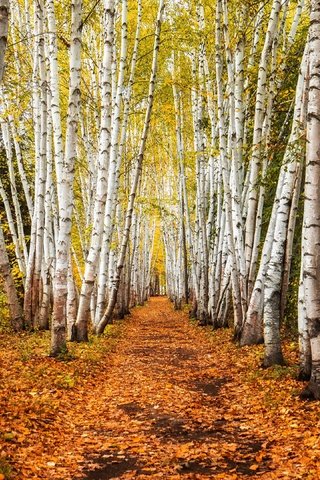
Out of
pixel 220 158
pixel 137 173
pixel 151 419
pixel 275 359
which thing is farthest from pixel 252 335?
pixel 137 173

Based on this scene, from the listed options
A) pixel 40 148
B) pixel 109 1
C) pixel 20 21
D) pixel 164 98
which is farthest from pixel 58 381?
pixel 164 98

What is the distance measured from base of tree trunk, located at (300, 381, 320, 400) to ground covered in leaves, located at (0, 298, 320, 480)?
0.52ft

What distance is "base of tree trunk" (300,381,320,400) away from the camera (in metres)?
6.24

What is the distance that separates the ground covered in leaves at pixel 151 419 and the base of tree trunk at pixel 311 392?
0.16 metres

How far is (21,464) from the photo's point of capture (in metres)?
4.61

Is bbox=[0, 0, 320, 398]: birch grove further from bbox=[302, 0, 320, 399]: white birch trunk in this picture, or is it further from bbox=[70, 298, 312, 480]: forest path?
bbox=[70, 298, 312, 480]: forest path

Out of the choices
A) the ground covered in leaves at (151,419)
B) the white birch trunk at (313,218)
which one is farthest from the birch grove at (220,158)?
the ground covered in leaves at (151,419)

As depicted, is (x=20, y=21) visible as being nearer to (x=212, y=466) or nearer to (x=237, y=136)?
(x=237, y=136)

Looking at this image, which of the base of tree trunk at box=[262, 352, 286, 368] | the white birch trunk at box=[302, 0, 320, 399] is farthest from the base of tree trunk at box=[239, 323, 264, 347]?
the white birch trunk at box=[302, 0, 320, 399]

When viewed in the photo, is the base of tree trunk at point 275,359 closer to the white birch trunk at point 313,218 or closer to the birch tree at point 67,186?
the white birch trunk at point 313,218

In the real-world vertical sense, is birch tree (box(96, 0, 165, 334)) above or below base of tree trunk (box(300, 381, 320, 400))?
above

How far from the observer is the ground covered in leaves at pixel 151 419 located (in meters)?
4.77

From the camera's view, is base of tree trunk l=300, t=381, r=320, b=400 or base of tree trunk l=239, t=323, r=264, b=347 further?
base of tree trunk l=239, t=323, r=264, b=347

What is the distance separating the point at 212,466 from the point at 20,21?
46.7 ft
